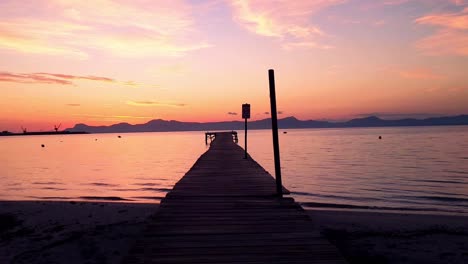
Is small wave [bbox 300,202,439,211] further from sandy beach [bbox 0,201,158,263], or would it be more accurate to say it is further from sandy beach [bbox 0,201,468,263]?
sandy beach [bbox 0,201,158,263]

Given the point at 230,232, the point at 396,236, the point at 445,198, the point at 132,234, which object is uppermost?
the point at 230,232

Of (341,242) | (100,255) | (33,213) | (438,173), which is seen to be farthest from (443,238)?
(438,173)

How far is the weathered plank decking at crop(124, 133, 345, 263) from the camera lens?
4.91 meters

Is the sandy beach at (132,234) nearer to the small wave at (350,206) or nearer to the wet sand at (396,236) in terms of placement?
the wet sand at (396,236)

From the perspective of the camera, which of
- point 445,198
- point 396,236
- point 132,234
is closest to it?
point 396,236

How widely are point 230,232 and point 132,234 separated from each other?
204 inches

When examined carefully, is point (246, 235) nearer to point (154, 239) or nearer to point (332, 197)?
point (154, 239)

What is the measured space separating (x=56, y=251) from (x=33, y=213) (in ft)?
17.9

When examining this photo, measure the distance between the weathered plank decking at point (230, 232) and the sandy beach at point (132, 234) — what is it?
73.8 inches

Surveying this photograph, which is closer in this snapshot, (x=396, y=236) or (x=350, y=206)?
(x=396, y=236)

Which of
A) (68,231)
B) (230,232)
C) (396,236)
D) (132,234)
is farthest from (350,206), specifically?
(68,231)

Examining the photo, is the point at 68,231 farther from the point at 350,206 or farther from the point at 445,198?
the point at 445,198

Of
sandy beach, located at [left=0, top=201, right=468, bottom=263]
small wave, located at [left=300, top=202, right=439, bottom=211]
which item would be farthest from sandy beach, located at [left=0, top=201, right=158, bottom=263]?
small wave, located at [left=300, top=202, right=439, bottom=211]

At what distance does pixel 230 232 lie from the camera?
599 centimetres
